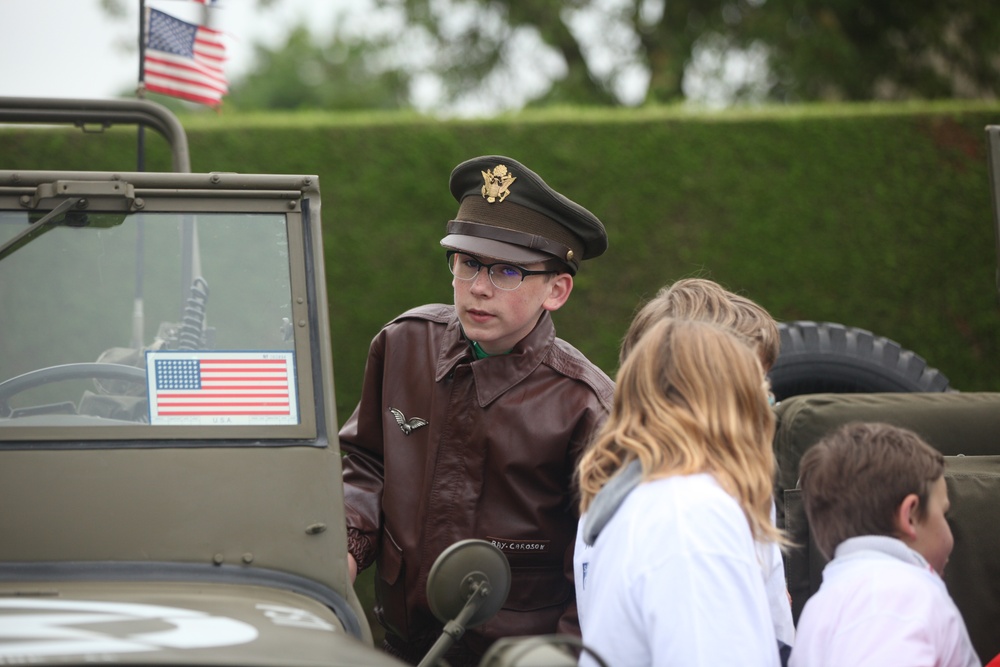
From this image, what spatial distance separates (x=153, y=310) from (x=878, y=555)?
5.38ft

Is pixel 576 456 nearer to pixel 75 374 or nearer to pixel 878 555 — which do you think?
pixel 878 555

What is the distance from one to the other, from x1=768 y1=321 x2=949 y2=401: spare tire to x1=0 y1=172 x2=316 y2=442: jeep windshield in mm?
2604

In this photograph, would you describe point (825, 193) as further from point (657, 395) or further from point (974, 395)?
point (657, 395)

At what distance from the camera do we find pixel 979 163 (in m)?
6.92

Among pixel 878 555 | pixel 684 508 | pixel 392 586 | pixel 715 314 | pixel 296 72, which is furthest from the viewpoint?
pixel 296 72

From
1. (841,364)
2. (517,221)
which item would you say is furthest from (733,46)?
(517,221)

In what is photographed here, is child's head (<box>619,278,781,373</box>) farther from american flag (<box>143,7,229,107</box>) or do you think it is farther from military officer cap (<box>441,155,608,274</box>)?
american flag (<box>143,7,229,107</box>)

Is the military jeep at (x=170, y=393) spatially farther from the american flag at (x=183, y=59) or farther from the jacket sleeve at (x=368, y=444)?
the american flag at (x=183, y=59)

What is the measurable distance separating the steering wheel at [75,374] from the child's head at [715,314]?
1.12 meters

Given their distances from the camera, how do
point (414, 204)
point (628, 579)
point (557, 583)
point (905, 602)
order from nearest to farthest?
point (628, 579)
point (905, 602)
point (557, 583)
point (414, 204)

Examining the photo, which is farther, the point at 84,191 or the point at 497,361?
the point at 497,361

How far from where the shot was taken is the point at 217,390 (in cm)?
247

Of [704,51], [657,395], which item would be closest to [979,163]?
[657,395]

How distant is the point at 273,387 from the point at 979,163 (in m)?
5.76
